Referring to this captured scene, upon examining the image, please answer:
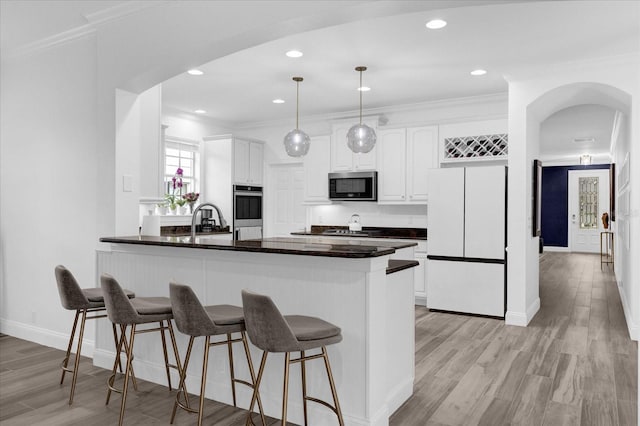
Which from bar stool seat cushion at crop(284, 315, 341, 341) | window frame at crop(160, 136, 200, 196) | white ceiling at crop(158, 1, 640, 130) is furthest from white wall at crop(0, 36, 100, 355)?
window frame at crop(160, 136, 200, 196)

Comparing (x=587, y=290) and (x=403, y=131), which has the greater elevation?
(x=403, y=131)

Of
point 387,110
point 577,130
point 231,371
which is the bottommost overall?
point 231,371

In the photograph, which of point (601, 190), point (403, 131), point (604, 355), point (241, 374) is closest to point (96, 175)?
point (241, 374)

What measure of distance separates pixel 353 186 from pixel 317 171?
676 millimetres

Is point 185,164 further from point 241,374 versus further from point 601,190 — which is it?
point 601,190

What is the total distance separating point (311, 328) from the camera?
2.26 metres

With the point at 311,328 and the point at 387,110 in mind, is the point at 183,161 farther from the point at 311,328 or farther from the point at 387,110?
the point at 311,328

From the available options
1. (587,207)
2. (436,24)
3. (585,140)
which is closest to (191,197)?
(436,24)

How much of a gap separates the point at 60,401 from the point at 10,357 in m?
1.20

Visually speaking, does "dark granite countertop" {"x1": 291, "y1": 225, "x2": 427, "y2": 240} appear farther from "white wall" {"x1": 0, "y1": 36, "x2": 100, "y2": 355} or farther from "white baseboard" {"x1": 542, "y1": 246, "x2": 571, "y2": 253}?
"white baseboard" {"x1": 542, "y1": 246, "x2": 571, "y2": 253}

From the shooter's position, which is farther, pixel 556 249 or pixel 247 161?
pixel 556 249

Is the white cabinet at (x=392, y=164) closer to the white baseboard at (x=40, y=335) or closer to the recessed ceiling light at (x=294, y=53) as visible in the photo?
the recessed ceiling light at (x=294, y=53)

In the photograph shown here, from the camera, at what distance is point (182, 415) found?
9.05 feet

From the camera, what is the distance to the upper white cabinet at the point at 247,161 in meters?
7.17
